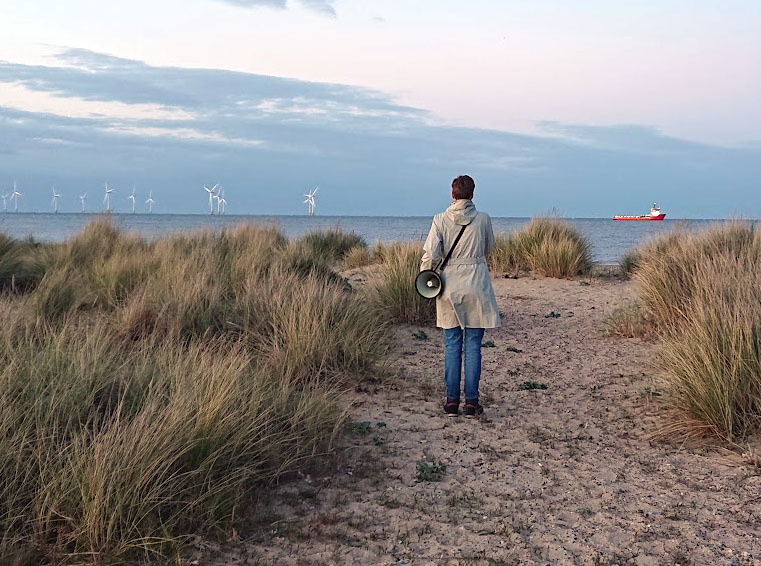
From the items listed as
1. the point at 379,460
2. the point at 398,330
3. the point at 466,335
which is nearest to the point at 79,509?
the point at 379,460

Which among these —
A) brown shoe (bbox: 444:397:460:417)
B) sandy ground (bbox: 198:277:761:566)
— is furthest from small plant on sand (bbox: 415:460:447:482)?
brown shoe (bbox: 444:397:460:417)

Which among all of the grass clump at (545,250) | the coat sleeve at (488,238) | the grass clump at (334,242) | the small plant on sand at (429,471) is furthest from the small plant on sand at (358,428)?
the grass clump at (334,242)

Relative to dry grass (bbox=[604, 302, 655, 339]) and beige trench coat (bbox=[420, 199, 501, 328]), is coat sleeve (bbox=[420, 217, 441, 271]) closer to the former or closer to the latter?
beige trench coat (bbox=[420, 199, 501, 328])

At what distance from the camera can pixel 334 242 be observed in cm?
1852

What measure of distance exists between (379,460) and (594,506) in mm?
1387

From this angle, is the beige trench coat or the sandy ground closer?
the sandy ground

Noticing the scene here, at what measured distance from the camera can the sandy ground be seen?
3498mm

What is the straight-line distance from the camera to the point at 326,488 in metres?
4.22

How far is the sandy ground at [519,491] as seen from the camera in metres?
3.50

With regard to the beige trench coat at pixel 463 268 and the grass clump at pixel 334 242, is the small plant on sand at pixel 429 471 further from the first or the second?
the grass clump at pixel 334 242

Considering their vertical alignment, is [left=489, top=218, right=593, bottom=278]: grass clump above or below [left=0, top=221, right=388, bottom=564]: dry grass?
above

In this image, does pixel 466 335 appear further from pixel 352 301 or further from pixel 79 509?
pixel 79 509

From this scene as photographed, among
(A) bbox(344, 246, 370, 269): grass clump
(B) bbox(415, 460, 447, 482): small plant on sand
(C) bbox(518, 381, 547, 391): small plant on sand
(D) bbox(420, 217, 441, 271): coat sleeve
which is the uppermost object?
(D) bbox(420, 217, 441, 271): coat sleeve

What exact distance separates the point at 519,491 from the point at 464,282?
183 centimetres
